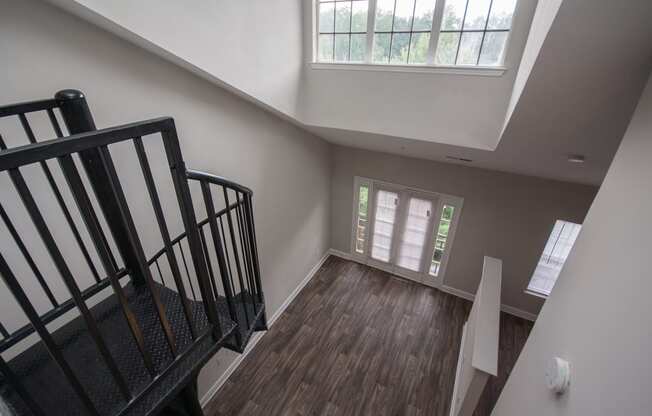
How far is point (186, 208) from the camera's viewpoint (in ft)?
3.27

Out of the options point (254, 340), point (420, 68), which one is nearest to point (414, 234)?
point (420, 68)

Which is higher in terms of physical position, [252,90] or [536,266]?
[252,90]

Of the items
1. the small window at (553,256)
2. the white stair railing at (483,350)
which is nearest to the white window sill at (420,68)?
the white stair railing at (483,350)

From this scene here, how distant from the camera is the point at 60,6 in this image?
1.40 meters

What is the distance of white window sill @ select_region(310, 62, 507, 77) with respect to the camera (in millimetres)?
2217

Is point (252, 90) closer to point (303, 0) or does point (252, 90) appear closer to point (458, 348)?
point (303, 0)

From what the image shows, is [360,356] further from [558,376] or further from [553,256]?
[553,256]

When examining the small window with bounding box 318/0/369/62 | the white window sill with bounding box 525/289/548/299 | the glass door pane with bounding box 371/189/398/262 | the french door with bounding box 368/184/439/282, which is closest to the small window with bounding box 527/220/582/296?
the white window sill with bounding box 525/289/548/299

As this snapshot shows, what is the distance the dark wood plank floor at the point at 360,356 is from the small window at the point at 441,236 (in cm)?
43

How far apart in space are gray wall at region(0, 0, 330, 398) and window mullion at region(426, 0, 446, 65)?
5.43 ft

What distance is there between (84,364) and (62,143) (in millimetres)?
995

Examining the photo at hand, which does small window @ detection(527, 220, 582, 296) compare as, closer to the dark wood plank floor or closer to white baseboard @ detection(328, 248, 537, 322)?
white baseboard @ detection(328, 248, 537, 322)

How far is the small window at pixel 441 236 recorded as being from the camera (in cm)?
411

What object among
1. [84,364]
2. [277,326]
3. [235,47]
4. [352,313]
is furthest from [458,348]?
[235,47]
